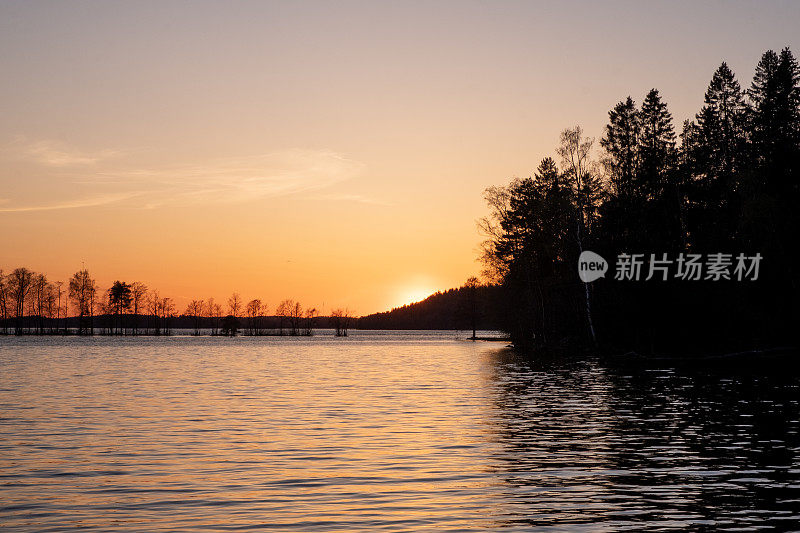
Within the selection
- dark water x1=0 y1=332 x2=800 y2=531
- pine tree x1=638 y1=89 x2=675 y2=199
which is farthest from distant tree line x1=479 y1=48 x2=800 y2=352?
dark water x1=0 y1=332 x2=800 y2=531

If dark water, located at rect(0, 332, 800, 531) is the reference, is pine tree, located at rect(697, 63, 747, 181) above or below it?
above

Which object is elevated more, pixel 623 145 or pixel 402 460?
pixel 623 145

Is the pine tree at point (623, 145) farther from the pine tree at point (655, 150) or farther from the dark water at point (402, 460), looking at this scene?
the dark water at point (402, 460)

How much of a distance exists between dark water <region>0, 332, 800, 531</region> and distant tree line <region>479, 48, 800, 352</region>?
26526 mm

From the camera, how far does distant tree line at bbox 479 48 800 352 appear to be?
2662 inches

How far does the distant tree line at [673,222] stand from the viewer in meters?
67.6

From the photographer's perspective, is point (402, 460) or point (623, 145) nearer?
point (402, 460)

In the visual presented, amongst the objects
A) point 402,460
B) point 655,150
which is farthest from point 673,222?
point 402,460

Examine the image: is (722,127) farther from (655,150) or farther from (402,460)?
(402,460)

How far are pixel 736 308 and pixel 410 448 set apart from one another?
2196 inches

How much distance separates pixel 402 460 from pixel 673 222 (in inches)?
2885

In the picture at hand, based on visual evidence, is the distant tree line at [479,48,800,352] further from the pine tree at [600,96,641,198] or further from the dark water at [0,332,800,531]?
the dark water at [0,332,800,531]

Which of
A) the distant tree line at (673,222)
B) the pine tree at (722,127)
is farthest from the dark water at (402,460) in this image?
the pine tree at (722,127)

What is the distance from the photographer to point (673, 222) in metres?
86.8
